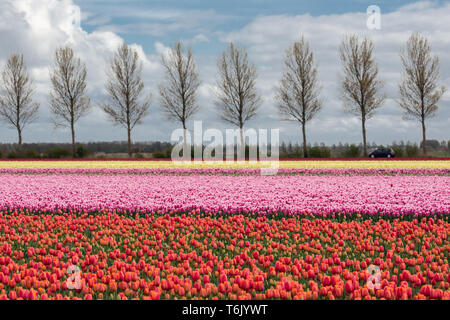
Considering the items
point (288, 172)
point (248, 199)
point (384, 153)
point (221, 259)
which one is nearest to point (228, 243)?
point (221, 259)

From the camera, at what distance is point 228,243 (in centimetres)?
802

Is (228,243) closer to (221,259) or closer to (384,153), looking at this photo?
(221,259)

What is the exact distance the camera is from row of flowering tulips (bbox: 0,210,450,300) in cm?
514

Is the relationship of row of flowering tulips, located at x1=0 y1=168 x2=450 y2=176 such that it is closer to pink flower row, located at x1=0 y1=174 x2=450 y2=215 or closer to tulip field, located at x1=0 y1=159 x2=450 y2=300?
pink flower row, located at x1=0 y1=174 x2=450 y2=215

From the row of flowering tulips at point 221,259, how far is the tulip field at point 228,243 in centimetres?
2

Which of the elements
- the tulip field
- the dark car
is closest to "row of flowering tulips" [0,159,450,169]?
the tulip field

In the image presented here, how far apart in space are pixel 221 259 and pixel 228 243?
115cm

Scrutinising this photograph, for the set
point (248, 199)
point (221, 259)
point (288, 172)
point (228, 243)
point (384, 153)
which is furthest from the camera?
point (384, 153)

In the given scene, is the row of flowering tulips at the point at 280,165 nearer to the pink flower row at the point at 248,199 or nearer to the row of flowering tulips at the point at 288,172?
the row of flowering tulips at the point at 288,172

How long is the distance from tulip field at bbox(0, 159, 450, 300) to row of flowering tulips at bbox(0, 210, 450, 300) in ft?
0.07

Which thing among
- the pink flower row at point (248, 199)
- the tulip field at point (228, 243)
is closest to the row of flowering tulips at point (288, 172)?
→ the pink flower row at point (248, 199)

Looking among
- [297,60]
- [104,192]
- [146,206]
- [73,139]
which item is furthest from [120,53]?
[146,206]

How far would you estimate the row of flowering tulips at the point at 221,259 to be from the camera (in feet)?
16.9
